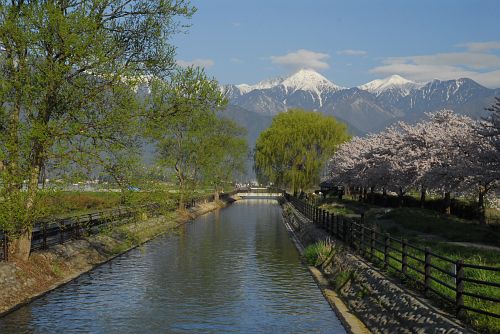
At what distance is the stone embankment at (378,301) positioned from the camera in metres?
14.7

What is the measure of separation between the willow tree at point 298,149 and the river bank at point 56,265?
43.3m

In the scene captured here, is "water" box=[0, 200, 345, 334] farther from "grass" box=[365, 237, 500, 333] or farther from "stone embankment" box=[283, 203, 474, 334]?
"grass" box=[365, 237, 500, 333]

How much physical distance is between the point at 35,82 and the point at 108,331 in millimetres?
10370

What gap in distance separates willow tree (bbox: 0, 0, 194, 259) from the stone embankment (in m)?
10.3

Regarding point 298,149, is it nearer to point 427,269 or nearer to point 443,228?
point 443,228

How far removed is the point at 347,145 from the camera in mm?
88500

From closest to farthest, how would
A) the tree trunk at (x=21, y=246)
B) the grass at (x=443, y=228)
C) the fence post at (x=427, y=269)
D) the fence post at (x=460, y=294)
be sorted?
the fence post at (x=460, y=294)
the fence post at (x=427, y=269)
the tree trunk at (x=21, y=246)
the grass at (x=443, y=228)

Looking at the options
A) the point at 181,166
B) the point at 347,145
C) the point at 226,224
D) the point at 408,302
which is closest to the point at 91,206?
the point at 181,166

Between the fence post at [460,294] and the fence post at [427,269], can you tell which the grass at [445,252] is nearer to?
the fence post at [460,294]

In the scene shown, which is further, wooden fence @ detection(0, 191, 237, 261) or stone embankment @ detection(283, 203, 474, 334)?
wooden fence @ detection(0, 191, 237, 261)

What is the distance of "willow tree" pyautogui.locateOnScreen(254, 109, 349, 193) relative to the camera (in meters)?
84.8

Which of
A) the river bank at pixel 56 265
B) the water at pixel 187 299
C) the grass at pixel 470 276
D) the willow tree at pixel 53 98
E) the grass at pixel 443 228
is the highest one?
the willow tree at pixel 53 98

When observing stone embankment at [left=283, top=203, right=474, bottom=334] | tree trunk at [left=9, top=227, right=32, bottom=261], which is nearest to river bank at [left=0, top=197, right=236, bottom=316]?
tree trunk at [left=9, top=227, right=32, bottom=261]

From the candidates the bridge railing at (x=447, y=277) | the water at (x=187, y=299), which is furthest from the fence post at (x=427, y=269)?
the water at (x=187, y=299)
